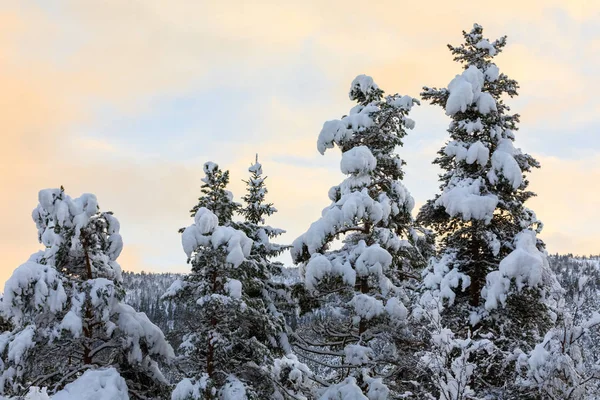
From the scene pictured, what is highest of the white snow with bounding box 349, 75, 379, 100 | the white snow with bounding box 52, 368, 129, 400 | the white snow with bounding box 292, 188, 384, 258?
the white snow with bounding box 349, 75, 379, 100

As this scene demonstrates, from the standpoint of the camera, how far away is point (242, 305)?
11.6 m

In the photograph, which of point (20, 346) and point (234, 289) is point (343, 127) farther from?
point (20, 346)

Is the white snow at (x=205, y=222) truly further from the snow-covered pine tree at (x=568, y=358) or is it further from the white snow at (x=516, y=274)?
the snow-covered pine tree at (x=568, y=358)

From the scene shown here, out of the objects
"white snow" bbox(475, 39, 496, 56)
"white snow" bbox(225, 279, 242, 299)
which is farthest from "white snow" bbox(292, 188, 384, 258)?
"white snow" bbox(475, 39, 496, 56)

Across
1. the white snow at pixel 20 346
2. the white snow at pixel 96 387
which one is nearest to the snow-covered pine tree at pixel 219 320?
the white snow at pixel 96 387

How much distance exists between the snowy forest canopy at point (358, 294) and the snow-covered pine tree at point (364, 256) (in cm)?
6

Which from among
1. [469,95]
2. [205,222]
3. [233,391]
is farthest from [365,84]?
[233,391]

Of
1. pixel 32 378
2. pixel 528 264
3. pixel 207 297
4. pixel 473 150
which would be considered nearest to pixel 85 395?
pixel 32 378

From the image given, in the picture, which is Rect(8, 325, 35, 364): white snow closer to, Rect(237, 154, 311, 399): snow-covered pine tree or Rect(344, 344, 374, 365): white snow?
Rect(237, 154, 311, 399): snow-covered pine tree

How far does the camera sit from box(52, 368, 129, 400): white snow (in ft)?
33.1

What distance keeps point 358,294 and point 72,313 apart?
24.2 ft

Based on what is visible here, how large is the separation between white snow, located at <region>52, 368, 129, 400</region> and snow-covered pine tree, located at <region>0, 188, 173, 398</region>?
0.55 meters

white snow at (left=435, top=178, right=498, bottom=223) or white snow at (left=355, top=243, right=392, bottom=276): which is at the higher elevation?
white snow at (left=435, top=178, right=498, bottom=223)

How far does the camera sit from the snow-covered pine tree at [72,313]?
10.4m
